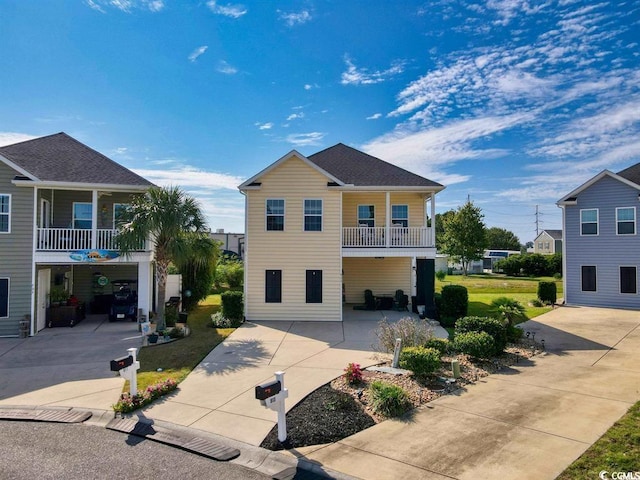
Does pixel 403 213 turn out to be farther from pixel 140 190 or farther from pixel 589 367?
pixel 140 190

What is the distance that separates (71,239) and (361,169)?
13.4m

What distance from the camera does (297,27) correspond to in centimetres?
1381

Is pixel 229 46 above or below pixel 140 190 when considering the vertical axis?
above

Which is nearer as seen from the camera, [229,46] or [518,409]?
Result: [518,409]

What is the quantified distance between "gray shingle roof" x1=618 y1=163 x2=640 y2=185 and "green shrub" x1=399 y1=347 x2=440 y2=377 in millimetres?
19113

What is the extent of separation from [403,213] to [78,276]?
16.5m

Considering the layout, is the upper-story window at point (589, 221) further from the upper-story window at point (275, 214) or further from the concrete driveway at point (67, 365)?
the concrete driveway at point (67, 365)

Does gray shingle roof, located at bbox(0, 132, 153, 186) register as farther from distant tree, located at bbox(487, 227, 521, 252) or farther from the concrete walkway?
distant tree, located at bbox(487, 227, 521, 252)

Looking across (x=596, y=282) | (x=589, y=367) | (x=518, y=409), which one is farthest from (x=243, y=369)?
(x=596, y=282)

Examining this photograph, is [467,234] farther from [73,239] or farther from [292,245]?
[73,239]

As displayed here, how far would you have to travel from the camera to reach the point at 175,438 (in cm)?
650

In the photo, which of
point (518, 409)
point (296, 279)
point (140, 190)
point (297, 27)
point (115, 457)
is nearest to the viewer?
point (115, 457)

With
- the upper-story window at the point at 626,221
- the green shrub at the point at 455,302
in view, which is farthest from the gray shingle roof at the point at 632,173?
the green shrub at the point at 455,302

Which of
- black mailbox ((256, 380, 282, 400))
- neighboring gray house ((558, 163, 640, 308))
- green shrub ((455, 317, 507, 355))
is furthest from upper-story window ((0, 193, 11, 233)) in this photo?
neighboring gray house ((558, 163, 640, 308))
